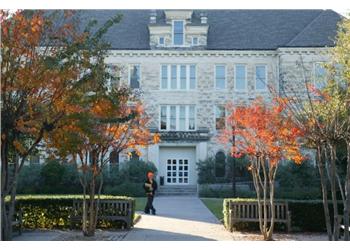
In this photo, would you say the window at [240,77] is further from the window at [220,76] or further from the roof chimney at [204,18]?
the roof chimney at [204,18]

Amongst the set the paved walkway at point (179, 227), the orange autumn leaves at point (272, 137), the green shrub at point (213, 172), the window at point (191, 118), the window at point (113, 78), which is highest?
the window at point (191, 118)

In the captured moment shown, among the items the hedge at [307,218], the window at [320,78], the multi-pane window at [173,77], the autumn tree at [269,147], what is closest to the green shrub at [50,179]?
the multi-pane window at [173,77]

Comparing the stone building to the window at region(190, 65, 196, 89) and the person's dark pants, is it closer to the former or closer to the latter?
the window at region(190, 65, 196, 89)

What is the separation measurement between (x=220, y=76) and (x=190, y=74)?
187 centimetres

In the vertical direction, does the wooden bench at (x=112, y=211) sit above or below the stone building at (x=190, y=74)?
below

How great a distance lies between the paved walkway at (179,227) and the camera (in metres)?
14.2

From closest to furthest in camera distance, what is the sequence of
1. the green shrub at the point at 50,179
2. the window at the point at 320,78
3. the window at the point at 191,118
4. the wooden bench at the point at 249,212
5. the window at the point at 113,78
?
the window at the point at 113,78 → the wooden bench at the point at 249,212 → the window at the point at 320,78 → the green shrub at the point at 50,179 → the window at the point at 191,118

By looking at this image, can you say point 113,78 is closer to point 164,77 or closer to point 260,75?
point 164,77

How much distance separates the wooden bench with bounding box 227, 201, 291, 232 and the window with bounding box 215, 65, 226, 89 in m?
21.7

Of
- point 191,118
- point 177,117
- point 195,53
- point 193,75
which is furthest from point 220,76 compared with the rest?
point 177,117

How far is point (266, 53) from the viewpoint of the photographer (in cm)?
3591

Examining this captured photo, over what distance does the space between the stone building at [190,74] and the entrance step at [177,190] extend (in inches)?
52.1

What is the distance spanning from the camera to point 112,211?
15828 millimetres

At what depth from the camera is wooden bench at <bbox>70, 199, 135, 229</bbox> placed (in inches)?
616
